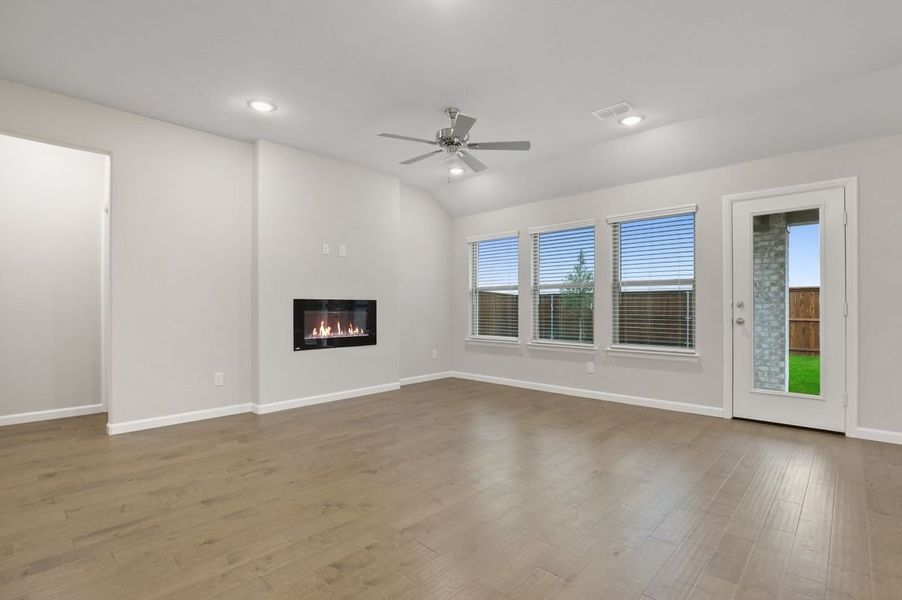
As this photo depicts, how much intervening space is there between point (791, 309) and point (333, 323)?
4.77 m

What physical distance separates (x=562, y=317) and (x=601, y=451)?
2.56 metres

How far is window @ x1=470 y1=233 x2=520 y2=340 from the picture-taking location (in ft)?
20.9

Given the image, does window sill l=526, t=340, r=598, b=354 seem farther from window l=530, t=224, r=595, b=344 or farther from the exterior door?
the exterior door

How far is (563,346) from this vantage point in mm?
5637

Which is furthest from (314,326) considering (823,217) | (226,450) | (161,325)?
(823,217)

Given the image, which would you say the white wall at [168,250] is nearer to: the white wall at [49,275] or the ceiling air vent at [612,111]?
the white wall at [49,275]

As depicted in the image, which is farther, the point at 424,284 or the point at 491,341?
the point at 424,284

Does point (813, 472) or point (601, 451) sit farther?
point (601, 451)

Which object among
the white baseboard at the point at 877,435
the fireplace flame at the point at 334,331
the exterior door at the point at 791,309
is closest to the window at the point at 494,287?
the fireplace flame at the point at 334,331

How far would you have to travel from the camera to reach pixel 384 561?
6.37 feet

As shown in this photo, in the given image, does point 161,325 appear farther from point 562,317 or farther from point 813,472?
point 813,472

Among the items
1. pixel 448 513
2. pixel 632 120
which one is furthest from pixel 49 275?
pixel 632 120

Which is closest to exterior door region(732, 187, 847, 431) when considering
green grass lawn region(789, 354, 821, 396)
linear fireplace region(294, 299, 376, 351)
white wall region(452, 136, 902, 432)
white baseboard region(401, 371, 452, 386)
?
green grass lawn region(789, 354, 821, 396)

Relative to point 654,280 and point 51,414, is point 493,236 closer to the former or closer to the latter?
point 654,280
